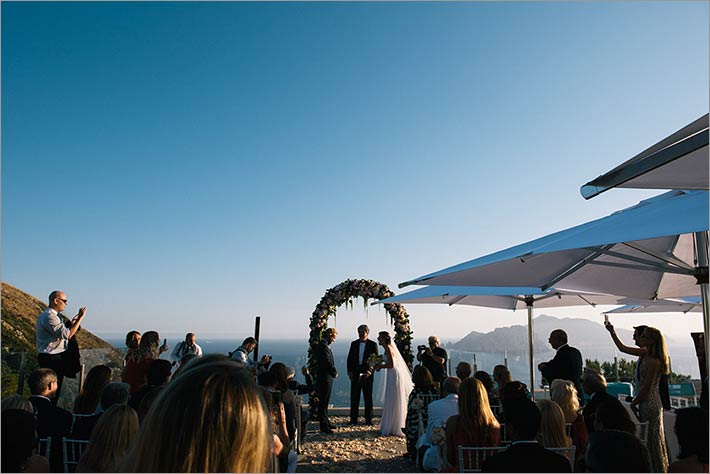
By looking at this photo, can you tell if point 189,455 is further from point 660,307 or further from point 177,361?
point 660,307

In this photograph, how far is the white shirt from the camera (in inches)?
255

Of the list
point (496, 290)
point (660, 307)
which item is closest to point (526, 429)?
point (496, 290)

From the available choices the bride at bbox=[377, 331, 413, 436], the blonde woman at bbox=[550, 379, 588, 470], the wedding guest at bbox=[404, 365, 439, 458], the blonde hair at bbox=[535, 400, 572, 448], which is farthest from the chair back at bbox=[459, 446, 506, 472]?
the bride at bbox=[377, 331, 413, 436]

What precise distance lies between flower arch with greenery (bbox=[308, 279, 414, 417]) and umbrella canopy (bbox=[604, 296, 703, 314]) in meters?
4.64

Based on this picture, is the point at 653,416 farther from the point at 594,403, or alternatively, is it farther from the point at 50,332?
the point at 50,332

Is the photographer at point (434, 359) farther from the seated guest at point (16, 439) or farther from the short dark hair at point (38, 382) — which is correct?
the seated guest at point (16, 439)

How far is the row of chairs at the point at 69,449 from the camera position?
149 inches

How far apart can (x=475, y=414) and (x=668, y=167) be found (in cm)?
225

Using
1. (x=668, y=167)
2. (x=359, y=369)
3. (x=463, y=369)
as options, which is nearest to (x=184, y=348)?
(x=359, y=369)

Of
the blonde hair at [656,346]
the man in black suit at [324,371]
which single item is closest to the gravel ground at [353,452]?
the man in black suit at [324,371]

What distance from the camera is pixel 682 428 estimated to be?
3029 mm

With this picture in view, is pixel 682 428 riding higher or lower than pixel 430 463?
higher

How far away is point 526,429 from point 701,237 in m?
3.16

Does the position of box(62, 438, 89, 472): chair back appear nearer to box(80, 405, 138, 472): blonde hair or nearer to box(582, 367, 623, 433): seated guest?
box(80, 405, 138, 472): blonde hair
